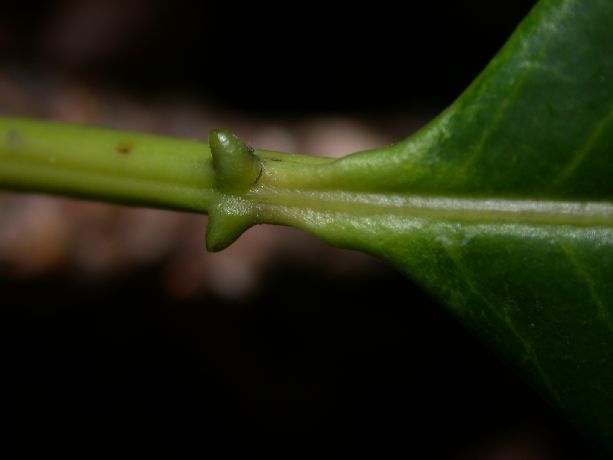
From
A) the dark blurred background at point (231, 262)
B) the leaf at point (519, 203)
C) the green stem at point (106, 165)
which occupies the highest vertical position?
the dark blurred background at point (231, 262)

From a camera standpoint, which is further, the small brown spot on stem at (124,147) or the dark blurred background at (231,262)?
the dark blurred background at (231,262)

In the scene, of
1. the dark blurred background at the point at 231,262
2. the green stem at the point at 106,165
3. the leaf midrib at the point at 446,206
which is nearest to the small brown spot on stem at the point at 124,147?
the green stem at the point at 106,165

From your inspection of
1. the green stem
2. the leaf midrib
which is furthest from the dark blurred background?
the leaf midrib

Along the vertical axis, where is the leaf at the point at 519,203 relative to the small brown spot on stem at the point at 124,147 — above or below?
below

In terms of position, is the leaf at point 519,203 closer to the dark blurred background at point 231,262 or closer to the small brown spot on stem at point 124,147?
the small brown spot on stem at point 124,147

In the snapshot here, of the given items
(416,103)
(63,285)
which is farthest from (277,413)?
(416,103)

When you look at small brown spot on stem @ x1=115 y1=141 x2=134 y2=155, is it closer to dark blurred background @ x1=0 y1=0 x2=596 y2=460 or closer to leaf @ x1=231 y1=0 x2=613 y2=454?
leaf @ x1=231 y1=0 x2=613 y2=454

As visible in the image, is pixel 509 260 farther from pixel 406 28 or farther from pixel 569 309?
pixel 406 28

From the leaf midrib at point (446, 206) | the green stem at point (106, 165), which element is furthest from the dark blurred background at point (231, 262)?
the leaf midrib at point (446, 206)
